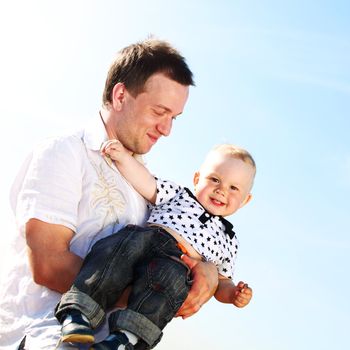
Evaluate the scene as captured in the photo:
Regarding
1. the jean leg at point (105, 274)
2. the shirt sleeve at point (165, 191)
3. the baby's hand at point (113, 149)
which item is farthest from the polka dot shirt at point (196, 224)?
the jean leg at point (105, 274)

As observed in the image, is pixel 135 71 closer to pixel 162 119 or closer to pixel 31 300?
pixel 162 119

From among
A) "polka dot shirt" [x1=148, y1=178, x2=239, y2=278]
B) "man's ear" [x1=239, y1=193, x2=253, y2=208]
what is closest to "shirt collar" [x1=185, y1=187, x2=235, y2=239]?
"polka dot shirt" [x1=148, y1=178, x2=239, y2=278]

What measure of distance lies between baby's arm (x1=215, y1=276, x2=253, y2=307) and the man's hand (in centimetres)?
33

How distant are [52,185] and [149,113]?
116 cm

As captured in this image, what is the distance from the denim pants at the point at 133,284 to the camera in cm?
357

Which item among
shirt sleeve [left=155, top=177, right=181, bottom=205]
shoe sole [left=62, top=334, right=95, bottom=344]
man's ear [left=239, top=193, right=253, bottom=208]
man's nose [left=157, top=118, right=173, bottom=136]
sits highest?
man's nose [left=157, top=118, right=173, bottom=136]

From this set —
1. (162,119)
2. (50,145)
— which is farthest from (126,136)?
(50,145)

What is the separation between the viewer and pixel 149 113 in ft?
16.3

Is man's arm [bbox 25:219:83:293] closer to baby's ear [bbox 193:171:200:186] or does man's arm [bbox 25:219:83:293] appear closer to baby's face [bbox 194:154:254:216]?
baby's face [bbox 194:154:254:216]

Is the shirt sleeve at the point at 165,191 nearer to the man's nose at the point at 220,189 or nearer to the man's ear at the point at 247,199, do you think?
the man's nose at the point at 220,189

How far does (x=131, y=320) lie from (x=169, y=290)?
0.31m

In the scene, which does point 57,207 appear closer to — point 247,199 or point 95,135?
point 95,135

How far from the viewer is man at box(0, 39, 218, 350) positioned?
12.9 ft

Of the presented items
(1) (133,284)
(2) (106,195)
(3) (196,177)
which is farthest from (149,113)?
(1) (133,284)
